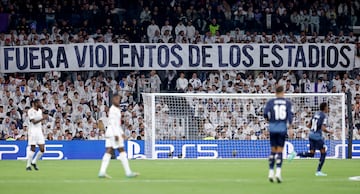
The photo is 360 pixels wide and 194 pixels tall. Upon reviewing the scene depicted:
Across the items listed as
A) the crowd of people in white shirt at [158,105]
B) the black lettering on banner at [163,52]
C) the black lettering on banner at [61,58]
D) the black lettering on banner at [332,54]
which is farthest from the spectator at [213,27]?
the black lettering on banner at [61,58]

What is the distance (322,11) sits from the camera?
39.7 m

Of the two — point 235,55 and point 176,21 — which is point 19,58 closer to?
point 176,21

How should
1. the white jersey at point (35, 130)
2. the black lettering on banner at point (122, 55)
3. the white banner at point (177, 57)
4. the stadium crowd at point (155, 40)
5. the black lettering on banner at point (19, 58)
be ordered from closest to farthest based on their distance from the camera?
the white jersey at point (35, 130) → the stadium crowd at point (155, 40) → the black lettering on banner at point (19, 58) → the white banner at point (177, 57) → the black lettering on banner at point (122, 55)

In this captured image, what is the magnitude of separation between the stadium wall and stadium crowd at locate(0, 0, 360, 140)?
369mm

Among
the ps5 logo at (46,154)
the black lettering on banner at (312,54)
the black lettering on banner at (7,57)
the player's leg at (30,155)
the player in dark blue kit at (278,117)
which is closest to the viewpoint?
the player in dark blue kit at (278,117)

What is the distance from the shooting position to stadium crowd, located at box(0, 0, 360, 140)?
33625 millimetres

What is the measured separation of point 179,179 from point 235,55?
15278 mm

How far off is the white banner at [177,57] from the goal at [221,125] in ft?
8.14

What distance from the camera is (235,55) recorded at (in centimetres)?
3569

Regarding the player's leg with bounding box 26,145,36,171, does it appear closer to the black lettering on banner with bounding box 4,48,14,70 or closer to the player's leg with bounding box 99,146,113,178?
the player's leg with bounding box 99,146,113,178

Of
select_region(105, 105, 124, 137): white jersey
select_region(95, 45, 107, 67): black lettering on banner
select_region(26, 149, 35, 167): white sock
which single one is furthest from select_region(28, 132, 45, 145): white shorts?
select_region(95, 45, 107, 67): black lettering on banner

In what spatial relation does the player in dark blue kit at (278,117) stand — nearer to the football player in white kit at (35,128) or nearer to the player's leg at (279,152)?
the player's leg at (279,152)

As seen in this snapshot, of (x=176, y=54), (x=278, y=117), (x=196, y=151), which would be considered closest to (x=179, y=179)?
(x=278, y=117)

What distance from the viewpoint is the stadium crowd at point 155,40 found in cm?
3362
